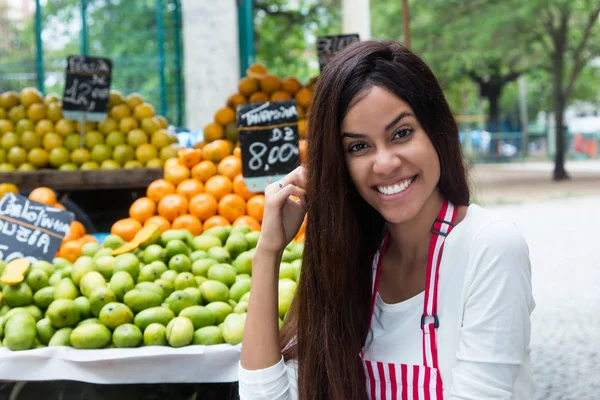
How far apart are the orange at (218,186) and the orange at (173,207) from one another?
152mm

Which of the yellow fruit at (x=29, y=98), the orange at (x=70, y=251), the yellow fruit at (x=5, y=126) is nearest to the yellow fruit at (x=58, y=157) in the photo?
the yellow fruit at (x=5, y=126)

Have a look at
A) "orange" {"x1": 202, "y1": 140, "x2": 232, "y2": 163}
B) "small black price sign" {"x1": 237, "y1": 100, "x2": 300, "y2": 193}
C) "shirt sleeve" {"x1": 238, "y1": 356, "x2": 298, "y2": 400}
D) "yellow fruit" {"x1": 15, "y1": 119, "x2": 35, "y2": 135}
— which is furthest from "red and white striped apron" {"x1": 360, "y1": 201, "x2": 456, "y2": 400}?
"yellow fruit" {"x1": 15, "y1": 119, "x2": 35, "y2": 135}

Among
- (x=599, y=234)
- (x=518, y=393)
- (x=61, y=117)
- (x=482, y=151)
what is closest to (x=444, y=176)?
(x=518, y=393)

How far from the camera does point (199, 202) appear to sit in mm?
3332

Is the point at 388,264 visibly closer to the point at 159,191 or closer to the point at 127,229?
the point at 127,229

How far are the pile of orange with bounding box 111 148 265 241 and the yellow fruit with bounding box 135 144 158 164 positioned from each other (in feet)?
2.08

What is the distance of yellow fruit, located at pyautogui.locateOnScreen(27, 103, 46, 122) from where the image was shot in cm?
443

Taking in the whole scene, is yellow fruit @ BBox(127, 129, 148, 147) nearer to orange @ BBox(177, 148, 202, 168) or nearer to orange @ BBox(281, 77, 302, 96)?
orange @ BBox(177, 148, 202, 168)

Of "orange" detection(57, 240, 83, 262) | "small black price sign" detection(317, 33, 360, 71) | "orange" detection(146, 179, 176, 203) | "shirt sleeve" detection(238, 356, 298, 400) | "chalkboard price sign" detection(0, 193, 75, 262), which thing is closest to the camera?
"shirt sleeve" detection(238, 356, 298, 400)

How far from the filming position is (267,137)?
3184 mm

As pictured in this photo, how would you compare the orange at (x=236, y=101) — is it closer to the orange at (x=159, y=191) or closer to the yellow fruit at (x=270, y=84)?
the yellow fruit at (x=270, y=84)

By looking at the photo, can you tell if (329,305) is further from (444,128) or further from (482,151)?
(482,151)

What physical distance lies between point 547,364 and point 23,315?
299 centimetres

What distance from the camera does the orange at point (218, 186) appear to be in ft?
11.2
